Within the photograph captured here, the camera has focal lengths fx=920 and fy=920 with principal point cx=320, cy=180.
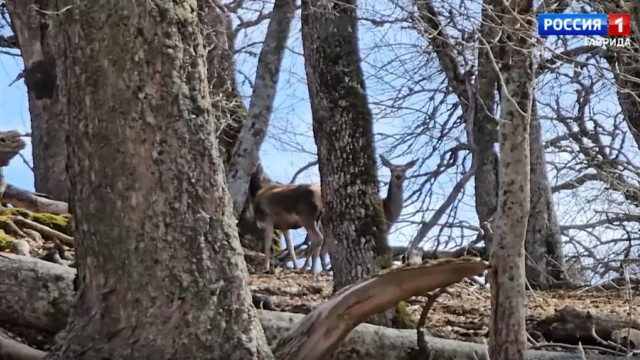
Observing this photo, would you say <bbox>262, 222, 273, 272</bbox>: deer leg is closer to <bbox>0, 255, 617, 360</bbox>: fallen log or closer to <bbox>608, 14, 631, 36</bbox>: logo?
<bbox>608, 14, 631, 36</bbox>: logo

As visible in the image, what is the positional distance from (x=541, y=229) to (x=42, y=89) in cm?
736

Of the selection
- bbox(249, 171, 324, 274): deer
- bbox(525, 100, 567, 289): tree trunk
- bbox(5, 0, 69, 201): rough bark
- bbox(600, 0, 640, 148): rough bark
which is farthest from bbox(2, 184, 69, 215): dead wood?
bbox(600, 0, 640, 148): rough bark

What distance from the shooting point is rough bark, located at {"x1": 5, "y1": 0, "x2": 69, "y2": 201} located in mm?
13148

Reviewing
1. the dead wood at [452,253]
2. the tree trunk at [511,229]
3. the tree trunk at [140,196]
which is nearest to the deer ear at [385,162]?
the dead wood at [452,253]

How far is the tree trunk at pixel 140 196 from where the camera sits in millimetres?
4031

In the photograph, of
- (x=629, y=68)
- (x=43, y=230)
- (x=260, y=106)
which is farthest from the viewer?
(x=260, y=106)

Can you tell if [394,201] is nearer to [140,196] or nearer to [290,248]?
[290,248]

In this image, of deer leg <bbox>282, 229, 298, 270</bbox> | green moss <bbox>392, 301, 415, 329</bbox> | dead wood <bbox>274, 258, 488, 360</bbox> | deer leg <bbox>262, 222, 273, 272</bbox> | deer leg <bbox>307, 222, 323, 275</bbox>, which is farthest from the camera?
deer leg <bbox>307, 222, 323, 275</bbox>

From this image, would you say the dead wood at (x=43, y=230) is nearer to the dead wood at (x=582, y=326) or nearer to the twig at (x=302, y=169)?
the dead wood at (x=582, y=326)

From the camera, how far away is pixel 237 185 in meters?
12.5

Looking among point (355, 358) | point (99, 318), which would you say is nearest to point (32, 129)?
point (355, 358)

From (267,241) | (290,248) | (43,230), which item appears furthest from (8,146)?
(290,248)

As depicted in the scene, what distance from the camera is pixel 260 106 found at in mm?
12320

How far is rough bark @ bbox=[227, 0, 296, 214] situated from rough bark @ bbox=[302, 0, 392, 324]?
175 inches
